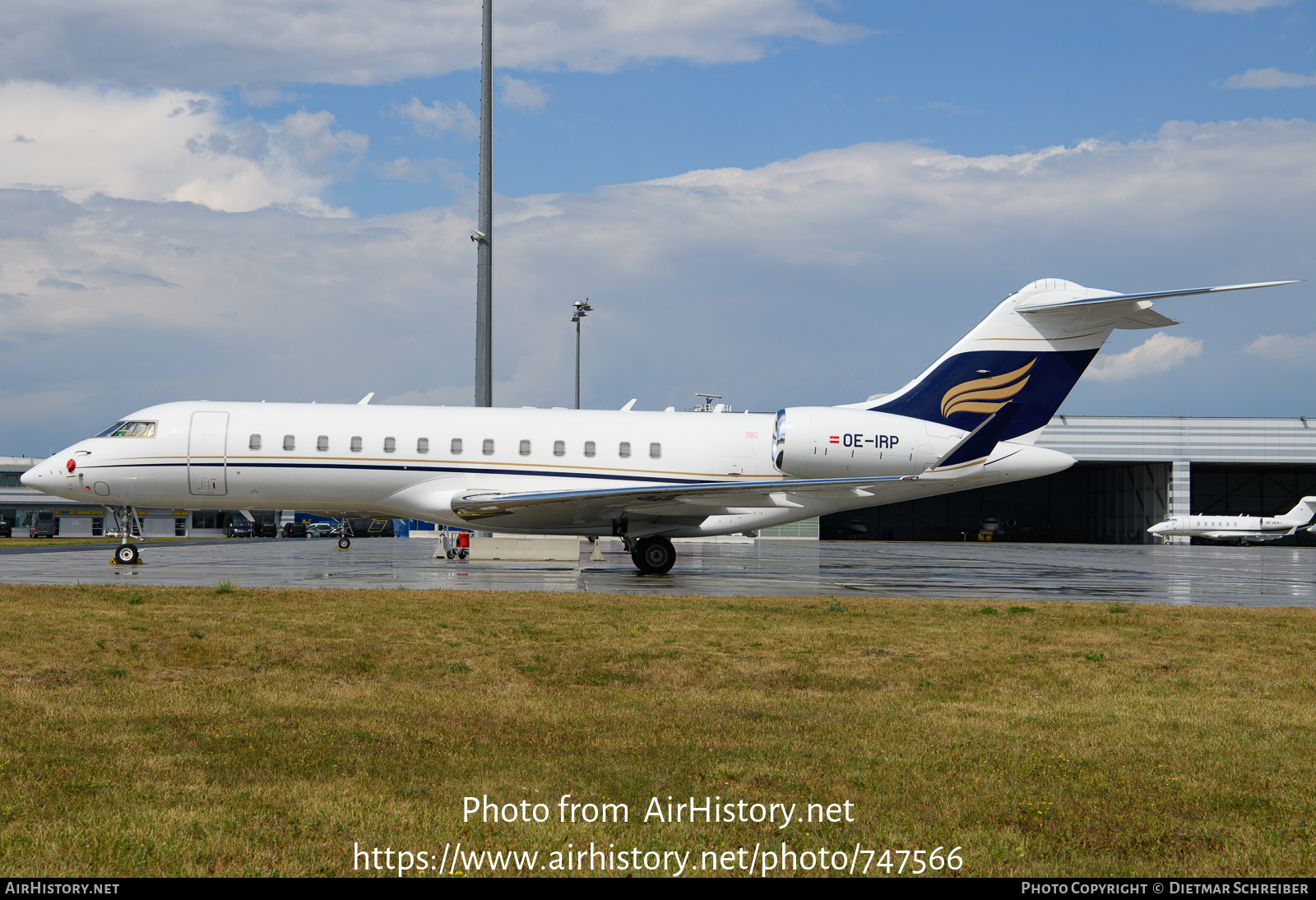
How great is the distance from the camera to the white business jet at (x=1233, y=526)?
62.9m

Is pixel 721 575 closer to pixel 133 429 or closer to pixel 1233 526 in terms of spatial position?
pixel 133 429

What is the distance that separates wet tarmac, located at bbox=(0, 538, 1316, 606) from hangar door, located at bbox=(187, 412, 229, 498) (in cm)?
188

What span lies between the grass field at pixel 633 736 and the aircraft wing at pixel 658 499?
24.4ft

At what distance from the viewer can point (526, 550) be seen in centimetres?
2700

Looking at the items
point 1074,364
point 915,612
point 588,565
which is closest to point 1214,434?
point 1074,364

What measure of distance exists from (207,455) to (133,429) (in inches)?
77.6

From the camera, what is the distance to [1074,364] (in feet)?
69.2

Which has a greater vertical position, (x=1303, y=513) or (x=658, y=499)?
(x=658, y=499)

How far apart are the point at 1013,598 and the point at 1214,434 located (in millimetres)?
59734

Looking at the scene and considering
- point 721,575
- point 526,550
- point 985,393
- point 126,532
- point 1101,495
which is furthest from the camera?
point 1101,495

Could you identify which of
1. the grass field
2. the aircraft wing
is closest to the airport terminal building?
the aircraft wing

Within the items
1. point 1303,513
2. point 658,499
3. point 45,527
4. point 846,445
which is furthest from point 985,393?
point 45,527

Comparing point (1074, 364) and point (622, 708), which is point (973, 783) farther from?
point (1074, 364)

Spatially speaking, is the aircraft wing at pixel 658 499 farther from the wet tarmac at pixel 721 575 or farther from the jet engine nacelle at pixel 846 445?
the wet tarmac at pixel 721 575
